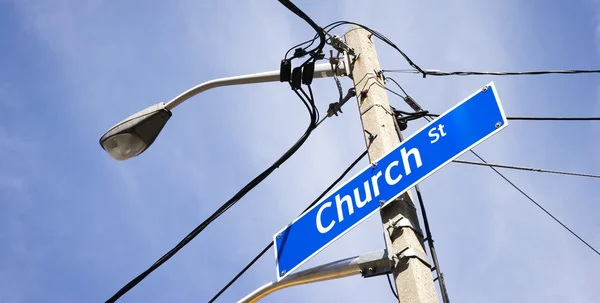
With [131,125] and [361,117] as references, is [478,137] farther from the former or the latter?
[131,125]

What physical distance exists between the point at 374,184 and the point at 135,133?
8.26ft

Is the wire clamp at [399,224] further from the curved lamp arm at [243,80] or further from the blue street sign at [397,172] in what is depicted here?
the curved lamp arm at [243,80]

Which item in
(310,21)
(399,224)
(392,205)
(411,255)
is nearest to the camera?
(411,255)

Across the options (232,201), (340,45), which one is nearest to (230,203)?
(232,201)

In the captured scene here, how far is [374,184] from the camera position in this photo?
374 cm

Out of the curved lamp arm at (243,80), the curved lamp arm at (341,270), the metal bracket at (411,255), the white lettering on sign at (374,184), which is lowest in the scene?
the metal bracket at (411,255)

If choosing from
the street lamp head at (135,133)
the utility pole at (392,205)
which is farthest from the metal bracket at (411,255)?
the street lamp head at (135,133)

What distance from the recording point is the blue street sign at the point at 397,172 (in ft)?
11.7

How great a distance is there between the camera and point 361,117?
448 cm

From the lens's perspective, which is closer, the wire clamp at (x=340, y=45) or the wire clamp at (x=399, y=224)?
the wire clamp at (x=399, y=224)

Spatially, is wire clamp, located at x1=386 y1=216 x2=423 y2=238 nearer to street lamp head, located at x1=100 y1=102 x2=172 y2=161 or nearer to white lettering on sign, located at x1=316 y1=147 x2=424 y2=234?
white lettering on sign, located at x1=316 y1=147 x2=424 y2=234

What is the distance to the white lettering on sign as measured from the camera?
3.66 meters

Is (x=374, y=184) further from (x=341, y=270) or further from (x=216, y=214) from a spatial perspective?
(x=216, y=214)

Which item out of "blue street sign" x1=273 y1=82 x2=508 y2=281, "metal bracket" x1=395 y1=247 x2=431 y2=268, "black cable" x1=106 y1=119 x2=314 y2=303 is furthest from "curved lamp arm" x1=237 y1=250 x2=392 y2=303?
"black cable" x1=106 y1=119 x2=314 y2=303
